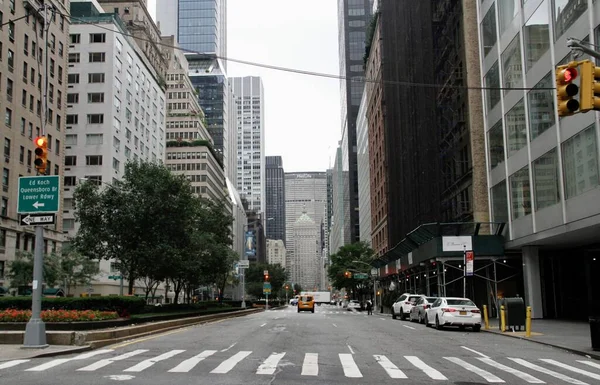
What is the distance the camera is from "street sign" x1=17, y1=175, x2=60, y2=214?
17094mm

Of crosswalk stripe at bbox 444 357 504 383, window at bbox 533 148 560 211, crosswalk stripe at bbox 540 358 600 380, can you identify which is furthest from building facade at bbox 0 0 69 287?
crosswalk stripe at bbox 540 358 600 380

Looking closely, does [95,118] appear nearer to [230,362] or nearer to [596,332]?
[230,362]

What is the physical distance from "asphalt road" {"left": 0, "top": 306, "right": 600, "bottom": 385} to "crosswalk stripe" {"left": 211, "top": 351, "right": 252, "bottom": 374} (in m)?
0.02

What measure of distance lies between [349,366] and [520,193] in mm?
26340

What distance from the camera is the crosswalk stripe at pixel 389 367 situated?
12250 mm

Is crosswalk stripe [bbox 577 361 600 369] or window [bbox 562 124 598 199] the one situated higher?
window [bbox 562 124 598 199]

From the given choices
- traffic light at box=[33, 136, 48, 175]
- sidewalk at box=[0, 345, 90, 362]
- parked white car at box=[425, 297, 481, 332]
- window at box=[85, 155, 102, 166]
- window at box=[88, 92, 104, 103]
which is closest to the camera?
sidewalk at box=[0, 345, 90, 362]

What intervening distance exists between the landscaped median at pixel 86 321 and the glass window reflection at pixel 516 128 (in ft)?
71.5

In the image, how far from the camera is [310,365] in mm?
13570

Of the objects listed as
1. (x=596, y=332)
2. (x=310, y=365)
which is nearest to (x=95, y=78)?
(x=310, y=365)

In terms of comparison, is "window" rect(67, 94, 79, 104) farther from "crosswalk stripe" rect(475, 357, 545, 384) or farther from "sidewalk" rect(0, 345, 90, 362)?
"crosswalk stripe" rect(475, 357, 545, 384)

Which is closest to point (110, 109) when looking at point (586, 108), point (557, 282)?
point (557, 282)

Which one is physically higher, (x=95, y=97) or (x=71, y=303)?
(x=95, y=97)

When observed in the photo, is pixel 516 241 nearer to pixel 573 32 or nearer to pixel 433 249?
pixel 433 249
